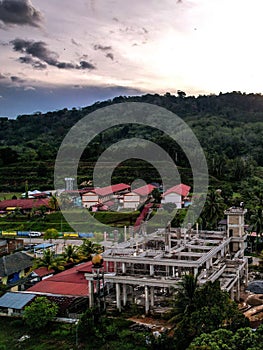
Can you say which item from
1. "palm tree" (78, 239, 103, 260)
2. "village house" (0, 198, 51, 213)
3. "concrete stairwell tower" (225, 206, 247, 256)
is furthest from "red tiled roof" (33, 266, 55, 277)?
"village house" (0, 198, 51, 213)

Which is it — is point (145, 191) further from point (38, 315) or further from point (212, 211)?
point (38, 315)

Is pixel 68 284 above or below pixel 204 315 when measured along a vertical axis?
below

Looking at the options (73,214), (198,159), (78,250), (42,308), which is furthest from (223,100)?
(42,308)

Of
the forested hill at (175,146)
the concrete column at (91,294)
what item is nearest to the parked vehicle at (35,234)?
the forested hill at (175,146)

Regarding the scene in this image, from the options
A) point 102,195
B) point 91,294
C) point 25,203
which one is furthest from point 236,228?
point 25,203

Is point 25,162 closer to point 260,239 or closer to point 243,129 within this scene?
point 260,239

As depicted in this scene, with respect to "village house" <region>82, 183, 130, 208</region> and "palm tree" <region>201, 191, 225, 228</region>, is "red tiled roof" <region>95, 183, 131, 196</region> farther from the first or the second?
"palm tree" <region>201, 191, 225, 228</region>

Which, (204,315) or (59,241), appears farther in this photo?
(59,241)

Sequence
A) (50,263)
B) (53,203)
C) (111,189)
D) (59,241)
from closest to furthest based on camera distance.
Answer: (50,263) → (59,241) → (53,203) → (111,189)
